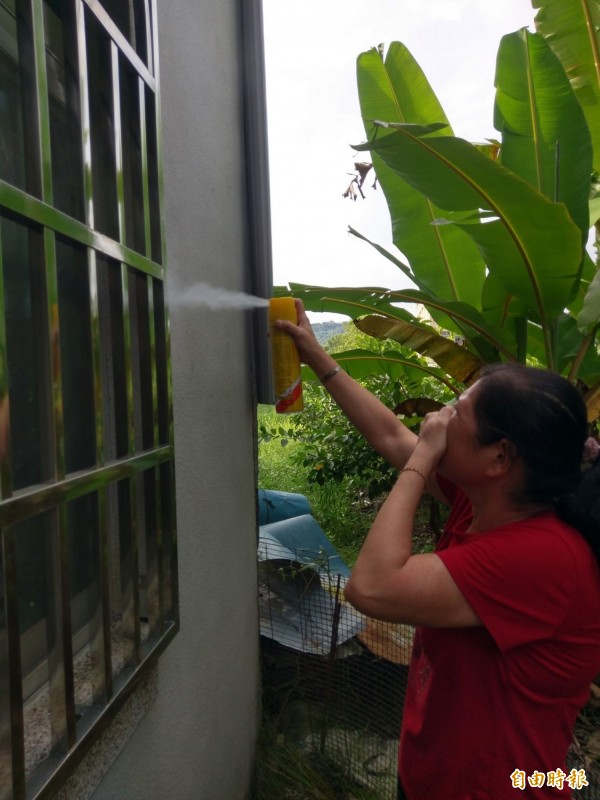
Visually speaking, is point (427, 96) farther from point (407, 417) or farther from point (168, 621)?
point (168, 621)

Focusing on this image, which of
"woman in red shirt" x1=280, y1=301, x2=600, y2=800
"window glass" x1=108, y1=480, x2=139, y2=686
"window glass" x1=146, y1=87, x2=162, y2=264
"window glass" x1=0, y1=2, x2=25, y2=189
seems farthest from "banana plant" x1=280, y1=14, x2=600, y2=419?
"window glass" x1=108, y1=480, x2=139, y2=686

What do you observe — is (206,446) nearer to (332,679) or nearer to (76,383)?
(76,383)

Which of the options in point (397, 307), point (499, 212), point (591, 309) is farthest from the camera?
point (397, 307)

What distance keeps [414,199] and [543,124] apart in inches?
29.9

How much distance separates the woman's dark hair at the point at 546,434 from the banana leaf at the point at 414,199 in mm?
1833

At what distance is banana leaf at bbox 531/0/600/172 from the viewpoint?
3.16m

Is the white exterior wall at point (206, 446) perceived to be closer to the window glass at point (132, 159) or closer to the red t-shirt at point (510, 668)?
the window glass at point (132, 159)

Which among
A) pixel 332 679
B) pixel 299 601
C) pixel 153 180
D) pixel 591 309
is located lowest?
pixel 332 679

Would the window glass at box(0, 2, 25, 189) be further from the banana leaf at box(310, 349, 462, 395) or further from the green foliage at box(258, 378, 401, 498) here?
the green foliage at box(258, 378, 401, 498)

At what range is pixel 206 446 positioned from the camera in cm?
198

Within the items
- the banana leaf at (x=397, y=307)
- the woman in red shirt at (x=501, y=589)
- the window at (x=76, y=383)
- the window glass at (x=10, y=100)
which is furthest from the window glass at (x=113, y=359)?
the banana leaf at (x=397, y=307)

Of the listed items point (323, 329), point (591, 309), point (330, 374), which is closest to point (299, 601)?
point (330, 374)

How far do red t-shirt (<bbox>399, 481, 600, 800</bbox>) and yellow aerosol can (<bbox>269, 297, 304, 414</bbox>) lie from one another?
0.76 m

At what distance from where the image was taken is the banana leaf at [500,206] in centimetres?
210
